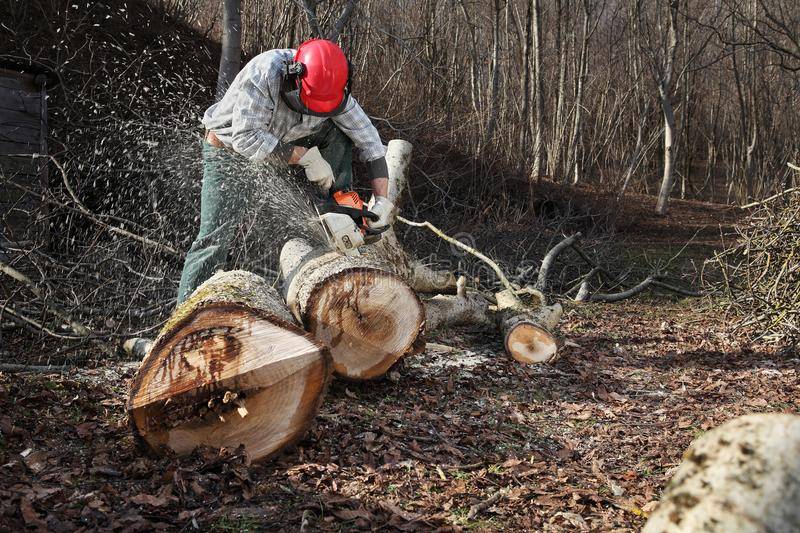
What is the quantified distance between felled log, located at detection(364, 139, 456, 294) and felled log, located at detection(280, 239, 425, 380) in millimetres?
1305

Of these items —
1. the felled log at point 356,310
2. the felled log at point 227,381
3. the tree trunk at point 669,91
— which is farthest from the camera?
the tree trunk at point 669,91

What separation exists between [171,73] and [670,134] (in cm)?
862

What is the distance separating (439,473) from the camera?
2580 millimetres

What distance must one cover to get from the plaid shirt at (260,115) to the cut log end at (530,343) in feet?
5.46

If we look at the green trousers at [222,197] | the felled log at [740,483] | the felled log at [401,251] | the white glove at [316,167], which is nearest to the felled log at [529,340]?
the felled log at [401,251]

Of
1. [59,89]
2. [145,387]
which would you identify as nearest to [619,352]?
[145,387]

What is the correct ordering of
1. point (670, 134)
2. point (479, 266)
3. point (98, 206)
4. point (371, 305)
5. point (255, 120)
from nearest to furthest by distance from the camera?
point (371, 305)
point (255, 120)
point (98, 206)
point (479, 266)
point (670, 134)

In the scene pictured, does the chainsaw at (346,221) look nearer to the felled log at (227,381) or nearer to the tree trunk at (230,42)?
the felled log at (227,381)

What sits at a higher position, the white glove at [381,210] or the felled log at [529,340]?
the white glove at [381,210]

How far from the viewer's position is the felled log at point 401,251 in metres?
4.88

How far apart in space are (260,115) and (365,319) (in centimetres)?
125

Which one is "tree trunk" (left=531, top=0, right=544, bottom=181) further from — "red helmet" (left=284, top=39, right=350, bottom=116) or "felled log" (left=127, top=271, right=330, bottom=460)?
"felled log" (left=127, top=271, right=330, bottom=460)

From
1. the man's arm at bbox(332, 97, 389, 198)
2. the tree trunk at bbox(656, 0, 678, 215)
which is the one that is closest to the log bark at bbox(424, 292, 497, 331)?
the man's arm at bbox(332, 97, 389, 198)

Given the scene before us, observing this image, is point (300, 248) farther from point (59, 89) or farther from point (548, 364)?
point (59, 89)
